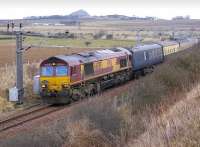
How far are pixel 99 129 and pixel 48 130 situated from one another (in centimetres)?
175

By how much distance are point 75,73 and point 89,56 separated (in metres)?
3.67

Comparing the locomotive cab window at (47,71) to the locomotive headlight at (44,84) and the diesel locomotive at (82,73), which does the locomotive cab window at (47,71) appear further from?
the locomotive headlight at (44,84)

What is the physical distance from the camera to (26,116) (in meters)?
27.3

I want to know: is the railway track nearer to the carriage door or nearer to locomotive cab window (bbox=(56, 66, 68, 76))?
locomotive cab window (bbox=(56, 66, 68, 76))

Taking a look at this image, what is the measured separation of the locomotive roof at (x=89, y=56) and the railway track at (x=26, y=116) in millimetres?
3049

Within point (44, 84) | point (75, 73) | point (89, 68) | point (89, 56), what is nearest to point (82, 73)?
point (75, 73)

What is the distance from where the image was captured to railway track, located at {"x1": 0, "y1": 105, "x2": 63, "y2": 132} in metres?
24.7

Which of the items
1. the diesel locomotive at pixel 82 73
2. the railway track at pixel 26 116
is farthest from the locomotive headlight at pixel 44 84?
the railway track at pixel 26 116

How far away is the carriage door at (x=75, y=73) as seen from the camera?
105 ft

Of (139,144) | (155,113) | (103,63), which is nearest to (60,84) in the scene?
(103,63)

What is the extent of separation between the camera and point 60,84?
31.6m

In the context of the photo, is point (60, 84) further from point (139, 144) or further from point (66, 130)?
point (139, 144)

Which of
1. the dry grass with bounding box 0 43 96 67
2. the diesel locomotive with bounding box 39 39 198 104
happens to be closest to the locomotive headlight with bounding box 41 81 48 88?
the diesel locomotive with bounding box 39 39 198 104

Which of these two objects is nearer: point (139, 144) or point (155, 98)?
point (139, 144)
